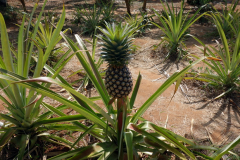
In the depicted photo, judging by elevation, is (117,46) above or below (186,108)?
above

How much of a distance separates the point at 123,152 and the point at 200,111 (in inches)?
50.9

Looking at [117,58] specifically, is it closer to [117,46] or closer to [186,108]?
[117,46]

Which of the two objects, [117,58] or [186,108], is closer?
[117,58]

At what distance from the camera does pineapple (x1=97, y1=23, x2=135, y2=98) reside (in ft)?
4.40

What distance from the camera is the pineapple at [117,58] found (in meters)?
1.34

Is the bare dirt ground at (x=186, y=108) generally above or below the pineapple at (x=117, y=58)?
below

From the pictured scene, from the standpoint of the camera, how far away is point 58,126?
5.38ft

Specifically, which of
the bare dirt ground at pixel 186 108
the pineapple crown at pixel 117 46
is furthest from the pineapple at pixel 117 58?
the bare dirt ground at pixel 186 108

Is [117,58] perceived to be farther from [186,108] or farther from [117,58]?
[186,108]

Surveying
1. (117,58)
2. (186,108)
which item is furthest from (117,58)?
(186,108)

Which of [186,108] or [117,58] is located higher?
[117,58]

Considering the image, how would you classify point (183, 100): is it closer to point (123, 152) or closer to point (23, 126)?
point (123, 152)

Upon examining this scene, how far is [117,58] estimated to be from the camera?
1352mm

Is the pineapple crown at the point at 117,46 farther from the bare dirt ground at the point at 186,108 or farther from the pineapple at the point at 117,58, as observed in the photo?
the bare dirt ground at the point at 186,108
